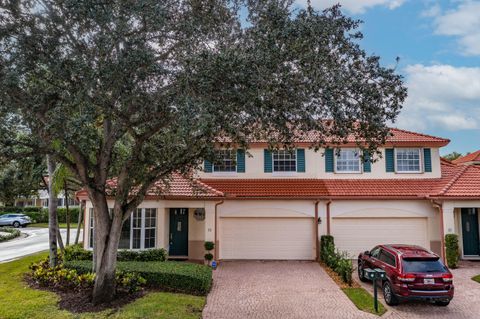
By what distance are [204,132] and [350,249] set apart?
13.4 meters

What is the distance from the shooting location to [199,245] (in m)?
18.2

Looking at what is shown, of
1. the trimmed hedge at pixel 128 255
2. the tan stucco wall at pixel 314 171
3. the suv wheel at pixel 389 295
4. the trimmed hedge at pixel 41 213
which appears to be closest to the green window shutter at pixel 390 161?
the tan stucco wall at pixel 314 171

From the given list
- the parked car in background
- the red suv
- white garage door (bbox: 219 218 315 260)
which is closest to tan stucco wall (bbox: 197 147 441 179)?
white garage door (bbox: 219 218 315 260)

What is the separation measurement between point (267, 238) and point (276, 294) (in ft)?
21.0

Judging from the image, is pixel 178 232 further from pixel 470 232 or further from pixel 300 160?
pixel 470 232

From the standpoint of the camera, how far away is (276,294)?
1231cm

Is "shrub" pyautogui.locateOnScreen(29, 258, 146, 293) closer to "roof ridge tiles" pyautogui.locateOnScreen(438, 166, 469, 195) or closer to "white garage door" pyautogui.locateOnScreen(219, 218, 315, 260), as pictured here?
"white garage door" pyautogui.locateOnScreen(219, 218, 315, 260)

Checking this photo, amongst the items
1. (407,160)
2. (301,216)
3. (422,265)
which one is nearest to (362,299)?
(422,265)

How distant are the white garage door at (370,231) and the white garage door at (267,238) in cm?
154

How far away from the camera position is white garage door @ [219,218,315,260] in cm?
1859

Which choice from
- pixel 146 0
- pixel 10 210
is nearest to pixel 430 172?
pixel 146 0

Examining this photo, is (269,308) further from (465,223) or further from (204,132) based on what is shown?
(465,223)

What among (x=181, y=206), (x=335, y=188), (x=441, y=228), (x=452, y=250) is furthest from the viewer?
(x=335, y=188)

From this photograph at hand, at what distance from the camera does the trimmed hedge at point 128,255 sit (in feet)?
52.9
